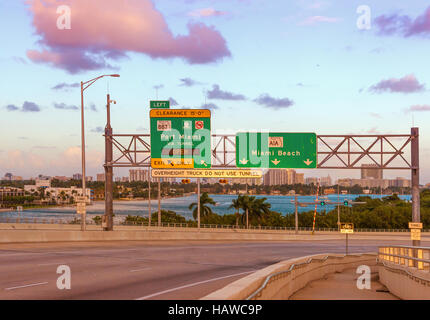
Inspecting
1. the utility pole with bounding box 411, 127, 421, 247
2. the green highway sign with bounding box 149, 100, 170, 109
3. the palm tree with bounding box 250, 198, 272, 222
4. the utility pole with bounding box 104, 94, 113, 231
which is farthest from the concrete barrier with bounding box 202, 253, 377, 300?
the palm tree with bounding box 250, 198, 272, 222

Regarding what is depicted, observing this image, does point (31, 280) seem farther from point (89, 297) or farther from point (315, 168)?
point (315, 168)

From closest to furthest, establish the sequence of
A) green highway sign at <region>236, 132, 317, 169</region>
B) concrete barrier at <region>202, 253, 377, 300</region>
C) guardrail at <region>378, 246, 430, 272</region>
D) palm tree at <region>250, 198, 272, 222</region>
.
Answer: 1. concrete barrier at <region>202, 253, 377, 300</region>
2. guardrail at <region>378, 246, 430, 272</region>
3. green highway sign at <region>236, 132, 317, 169</region>
4. palm tree at <region>250, 198, 272, 222</region>

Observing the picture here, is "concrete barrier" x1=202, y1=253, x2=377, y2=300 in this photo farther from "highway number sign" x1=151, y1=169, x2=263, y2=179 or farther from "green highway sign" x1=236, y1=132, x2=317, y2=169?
"highway number sign" x1=151, y1=169, x2=263, y2=179

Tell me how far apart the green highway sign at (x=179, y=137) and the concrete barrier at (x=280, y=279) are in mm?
12919

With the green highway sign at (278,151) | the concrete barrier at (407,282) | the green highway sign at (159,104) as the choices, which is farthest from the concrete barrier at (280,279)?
the green highway sign at (159,104)

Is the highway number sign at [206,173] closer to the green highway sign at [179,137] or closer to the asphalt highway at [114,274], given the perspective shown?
the green highway sign at [179,137]

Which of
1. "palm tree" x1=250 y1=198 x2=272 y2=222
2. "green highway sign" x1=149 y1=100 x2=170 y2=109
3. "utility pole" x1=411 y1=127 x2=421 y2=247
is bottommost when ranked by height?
"palm tree" x1=250 y1=198 x2=272 y2=222

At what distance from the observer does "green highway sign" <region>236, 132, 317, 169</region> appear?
3991 cm

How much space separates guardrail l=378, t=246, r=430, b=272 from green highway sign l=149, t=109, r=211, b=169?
741 inches

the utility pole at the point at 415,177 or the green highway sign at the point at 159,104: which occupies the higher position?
the green highway sign at the point at 159,104

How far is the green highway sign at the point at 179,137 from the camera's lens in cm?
3959

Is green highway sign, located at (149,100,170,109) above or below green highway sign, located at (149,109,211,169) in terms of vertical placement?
above

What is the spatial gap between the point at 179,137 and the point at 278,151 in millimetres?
7156
